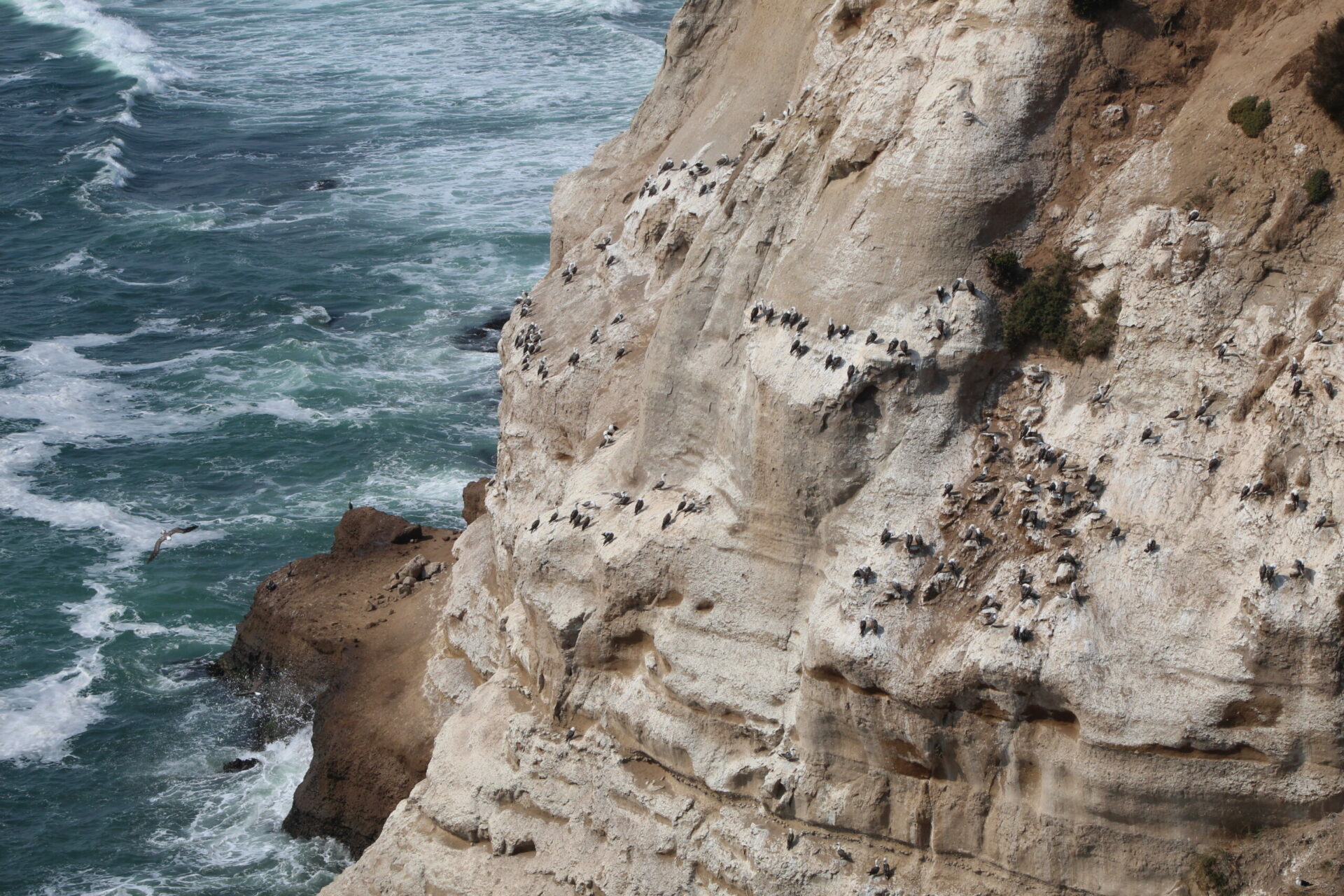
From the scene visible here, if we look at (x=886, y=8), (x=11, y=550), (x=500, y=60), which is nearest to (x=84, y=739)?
(x=11, y=550)

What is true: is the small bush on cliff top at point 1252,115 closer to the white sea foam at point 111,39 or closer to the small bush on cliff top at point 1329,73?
the small bush on cliff top at point 1329,73

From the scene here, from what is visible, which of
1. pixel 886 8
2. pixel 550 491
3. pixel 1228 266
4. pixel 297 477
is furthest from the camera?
pixel 297 477

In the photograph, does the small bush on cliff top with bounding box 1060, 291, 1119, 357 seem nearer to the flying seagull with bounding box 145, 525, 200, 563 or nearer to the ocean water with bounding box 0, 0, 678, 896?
the ocean water with bounding box 0, 0, 678, 896

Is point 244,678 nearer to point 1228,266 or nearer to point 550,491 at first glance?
point 550,491

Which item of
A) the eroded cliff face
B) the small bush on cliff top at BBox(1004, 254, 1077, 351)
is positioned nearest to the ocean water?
the eroded cliff face

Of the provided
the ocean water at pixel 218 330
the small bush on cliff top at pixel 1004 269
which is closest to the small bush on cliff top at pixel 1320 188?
the small bush on cliff top at pixel 1004 269

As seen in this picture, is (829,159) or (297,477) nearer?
(829,159)
